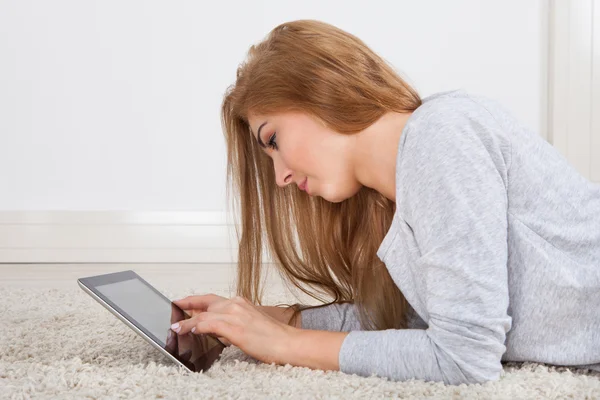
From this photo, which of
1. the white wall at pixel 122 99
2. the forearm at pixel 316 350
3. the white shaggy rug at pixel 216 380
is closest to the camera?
the white shaggy rug at pixel 216 380

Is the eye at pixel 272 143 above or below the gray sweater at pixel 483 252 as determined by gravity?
above

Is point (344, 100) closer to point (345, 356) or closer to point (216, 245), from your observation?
point (345, 356)

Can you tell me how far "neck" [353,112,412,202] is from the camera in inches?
41.3

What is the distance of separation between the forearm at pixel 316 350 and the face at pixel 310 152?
246 mm

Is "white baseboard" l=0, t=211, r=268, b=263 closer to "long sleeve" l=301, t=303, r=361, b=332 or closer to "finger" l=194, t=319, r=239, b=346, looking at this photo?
"long sleeve" l=301, t=303, r=361, b=332

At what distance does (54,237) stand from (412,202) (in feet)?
7.17

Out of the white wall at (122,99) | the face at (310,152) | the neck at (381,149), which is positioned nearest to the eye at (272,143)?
the face at (310,152)

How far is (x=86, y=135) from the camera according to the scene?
2.78 m

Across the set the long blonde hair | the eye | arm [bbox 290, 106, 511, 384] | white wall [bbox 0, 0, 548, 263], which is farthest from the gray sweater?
white wall [bbox 0, 0, 548, 263]

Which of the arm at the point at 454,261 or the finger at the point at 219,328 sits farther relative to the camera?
the finger at the point at 219,328

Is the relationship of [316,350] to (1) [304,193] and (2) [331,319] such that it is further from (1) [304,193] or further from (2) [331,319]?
(1) [304,193]

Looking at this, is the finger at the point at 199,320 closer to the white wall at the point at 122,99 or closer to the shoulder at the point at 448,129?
the shoulder at the point at 448,129

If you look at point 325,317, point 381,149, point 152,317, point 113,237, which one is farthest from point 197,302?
point 113,237

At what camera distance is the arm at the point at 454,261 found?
851 millimetres
